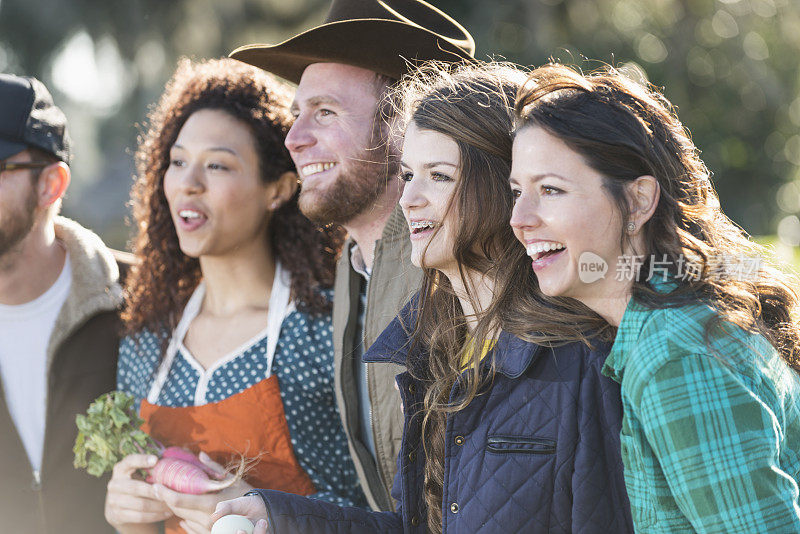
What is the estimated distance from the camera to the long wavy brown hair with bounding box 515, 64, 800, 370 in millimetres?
1954

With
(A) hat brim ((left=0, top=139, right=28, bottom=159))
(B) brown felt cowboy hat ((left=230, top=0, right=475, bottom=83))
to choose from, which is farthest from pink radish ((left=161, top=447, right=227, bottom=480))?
(B) brown felt cowboy hat ((left=230, top=0, right=475, bottom=83))

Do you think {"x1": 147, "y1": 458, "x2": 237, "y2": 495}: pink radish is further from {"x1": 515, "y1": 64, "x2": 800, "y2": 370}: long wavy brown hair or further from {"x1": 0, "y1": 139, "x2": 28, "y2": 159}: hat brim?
{"x1": 515, "y1": 64, "x2": 800, "y2": 370}: long wavy brown hair

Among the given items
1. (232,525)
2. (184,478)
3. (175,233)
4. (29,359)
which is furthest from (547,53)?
(232,525)

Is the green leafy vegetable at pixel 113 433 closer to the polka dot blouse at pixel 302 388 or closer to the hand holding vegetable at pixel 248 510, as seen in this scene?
the polka dot blouse at pixel 302 388

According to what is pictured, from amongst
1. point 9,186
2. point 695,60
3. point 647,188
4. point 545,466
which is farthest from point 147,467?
point 695,60

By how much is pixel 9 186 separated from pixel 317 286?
4.78 feet

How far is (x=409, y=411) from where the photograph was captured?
2.51 meters

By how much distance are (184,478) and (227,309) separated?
2.63 ft

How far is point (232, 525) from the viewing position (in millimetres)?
2428

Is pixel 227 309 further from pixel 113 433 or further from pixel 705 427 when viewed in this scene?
pixel 705 427

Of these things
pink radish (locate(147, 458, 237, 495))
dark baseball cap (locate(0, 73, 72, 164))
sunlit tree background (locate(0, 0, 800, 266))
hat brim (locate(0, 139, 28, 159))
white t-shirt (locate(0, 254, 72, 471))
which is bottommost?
pink radish (locate(147, 458, 237, 495))

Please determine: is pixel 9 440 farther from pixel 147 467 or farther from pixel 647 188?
pixel 647 188

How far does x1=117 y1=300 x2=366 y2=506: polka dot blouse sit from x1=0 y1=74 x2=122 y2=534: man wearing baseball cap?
1.82ft

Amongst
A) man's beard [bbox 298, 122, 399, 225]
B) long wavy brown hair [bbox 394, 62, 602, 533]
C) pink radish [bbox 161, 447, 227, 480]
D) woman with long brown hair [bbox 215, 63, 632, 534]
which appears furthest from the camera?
man's beard [bbox 298, 122, 399, 225]
